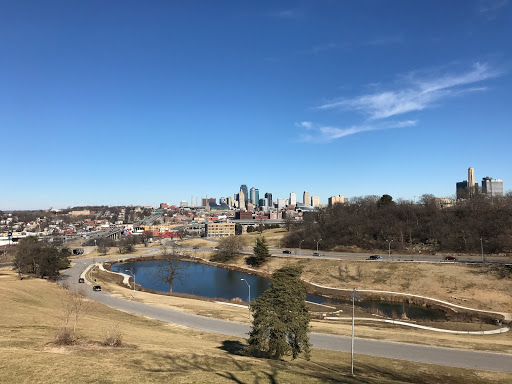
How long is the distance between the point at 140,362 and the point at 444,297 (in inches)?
1918

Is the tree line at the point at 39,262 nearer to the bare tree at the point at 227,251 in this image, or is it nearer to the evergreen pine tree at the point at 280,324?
the bare tree at the point at 227,251

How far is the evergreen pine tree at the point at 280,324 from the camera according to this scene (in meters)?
18.8

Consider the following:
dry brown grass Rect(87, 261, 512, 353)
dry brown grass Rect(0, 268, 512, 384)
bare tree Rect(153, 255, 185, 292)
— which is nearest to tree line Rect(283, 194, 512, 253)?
bare tree Rect(153, 255, 185, 292)

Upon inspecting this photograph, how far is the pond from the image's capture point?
1825 inches

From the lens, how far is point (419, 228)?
289ft

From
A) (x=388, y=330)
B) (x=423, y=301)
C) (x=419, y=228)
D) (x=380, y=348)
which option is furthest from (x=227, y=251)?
(x=380, y=348)

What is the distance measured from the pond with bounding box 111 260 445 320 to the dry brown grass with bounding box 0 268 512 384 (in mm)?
25078

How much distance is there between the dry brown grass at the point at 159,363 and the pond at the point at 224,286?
25.1 m

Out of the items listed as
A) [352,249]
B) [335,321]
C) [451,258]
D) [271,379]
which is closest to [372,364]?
[271,379]

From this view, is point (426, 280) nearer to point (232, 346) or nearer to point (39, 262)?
point (232, 346)

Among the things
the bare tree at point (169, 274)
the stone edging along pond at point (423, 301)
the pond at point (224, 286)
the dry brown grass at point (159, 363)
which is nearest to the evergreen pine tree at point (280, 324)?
the dry brown grass at point (159, 363)

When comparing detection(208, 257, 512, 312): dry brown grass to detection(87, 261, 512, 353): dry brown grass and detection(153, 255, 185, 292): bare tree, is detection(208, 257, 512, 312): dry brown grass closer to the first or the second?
detection(87, 261, 512, 353): dry brown grass

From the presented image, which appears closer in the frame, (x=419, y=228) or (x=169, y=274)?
(x=169, y=274)

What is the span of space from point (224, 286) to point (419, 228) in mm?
55614
